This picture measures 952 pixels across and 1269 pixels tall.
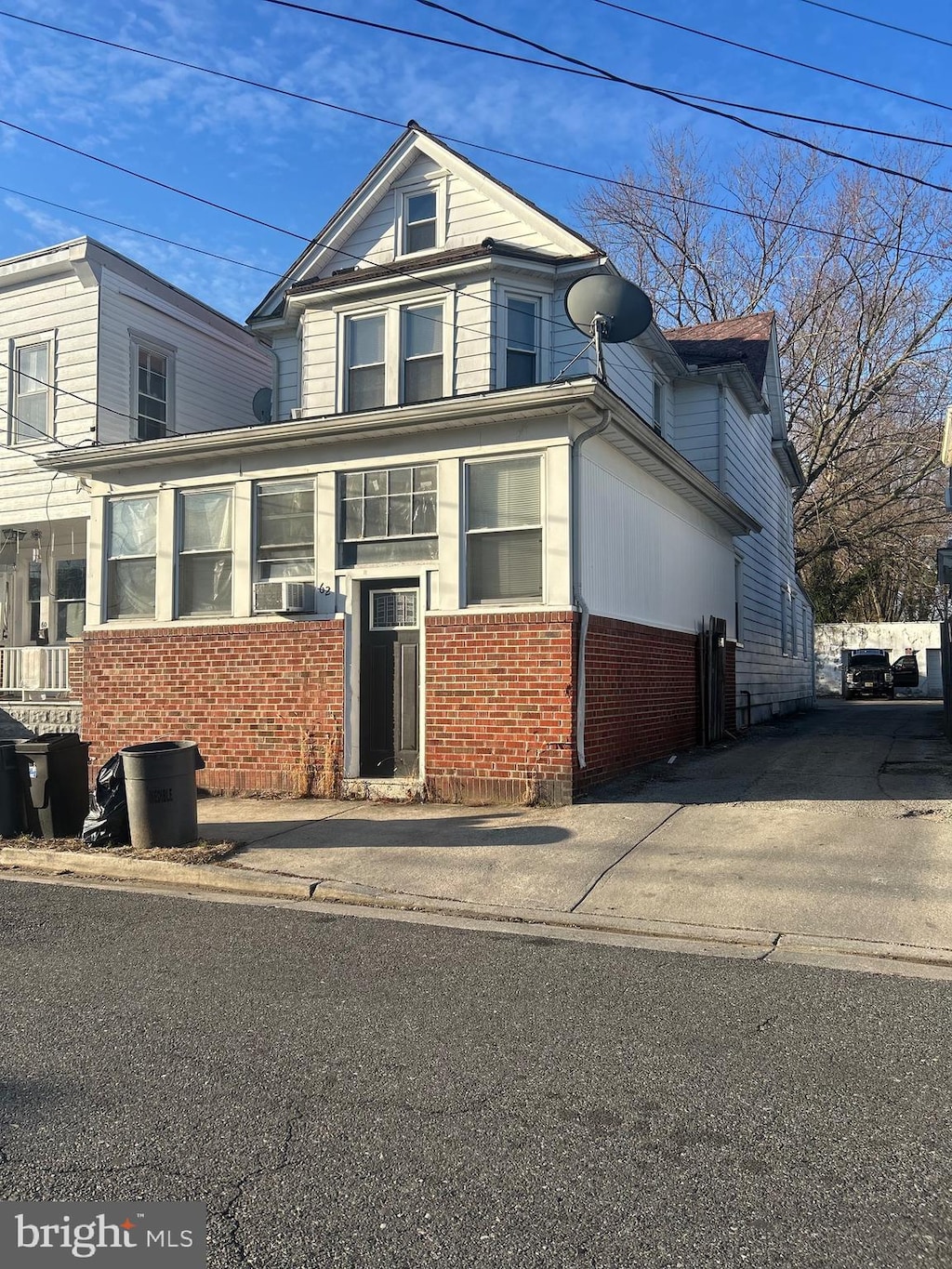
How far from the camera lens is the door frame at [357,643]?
35.7ft

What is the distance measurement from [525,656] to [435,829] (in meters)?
2.14

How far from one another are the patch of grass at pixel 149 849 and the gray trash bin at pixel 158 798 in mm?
106

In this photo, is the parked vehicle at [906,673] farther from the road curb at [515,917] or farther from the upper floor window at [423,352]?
the road curb at [515,917]

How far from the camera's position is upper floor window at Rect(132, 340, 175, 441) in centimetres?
1669

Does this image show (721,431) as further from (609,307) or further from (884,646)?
(884,646)

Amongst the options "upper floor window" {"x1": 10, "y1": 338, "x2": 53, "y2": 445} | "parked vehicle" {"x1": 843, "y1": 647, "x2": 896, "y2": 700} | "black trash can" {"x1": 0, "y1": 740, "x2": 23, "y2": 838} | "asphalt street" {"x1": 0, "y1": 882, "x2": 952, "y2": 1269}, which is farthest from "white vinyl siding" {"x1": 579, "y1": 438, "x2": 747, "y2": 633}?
"parked vehicle" {"x1": 843, "y1": 647, "x2": 896, "y2": 700}

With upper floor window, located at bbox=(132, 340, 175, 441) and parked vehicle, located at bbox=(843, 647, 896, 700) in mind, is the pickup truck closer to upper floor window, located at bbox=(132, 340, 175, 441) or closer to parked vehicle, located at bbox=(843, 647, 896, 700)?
parked vehicle, located at bbox=(843, 647, 896, 700)

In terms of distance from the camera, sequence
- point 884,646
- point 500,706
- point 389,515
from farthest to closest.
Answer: point 884,646 → point 389,515 → point 500,706

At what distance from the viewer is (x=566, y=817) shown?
943 cm

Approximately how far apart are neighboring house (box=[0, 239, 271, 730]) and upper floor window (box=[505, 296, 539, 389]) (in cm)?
613

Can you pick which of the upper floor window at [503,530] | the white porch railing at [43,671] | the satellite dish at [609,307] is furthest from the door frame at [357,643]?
the white porch railing at [43,671]

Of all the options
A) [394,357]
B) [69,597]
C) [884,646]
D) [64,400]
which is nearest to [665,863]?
[394,357]

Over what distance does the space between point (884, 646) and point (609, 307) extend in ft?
115

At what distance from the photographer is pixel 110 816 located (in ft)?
28.9
